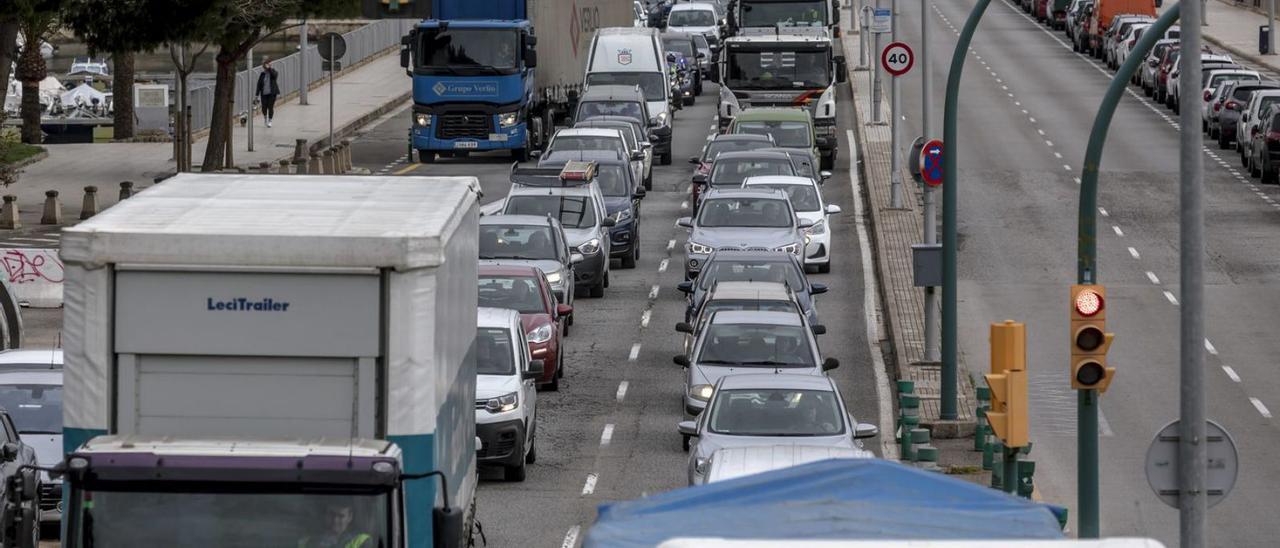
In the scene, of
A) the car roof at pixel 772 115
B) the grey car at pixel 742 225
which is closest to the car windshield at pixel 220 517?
the grey car at pixel 742 225

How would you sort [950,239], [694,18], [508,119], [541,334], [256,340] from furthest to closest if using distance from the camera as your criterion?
[694,18], [508,119], [541,334], [950,239], [256,340]

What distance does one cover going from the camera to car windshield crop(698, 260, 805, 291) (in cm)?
3012

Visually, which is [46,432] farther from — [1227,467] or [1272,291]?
[1272,291]

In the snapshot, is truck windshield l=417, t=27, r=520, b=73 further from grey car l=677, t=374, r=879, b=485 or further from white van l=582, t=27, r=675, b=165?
grey car l=677, t=374, r=879, b=485

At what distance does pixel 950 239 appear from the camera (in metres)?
24.7

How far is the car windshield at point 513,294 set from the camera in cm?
2717

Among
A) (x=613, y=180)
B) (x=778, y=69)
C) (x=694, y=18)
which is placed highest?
(x=694, y=18)

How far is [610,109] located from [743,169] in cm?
942

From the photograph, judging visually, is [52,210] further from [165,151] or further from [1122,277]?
[1122,277]

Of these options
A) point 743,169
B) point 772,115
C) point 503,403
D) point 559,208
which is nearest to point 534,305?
point 503,403

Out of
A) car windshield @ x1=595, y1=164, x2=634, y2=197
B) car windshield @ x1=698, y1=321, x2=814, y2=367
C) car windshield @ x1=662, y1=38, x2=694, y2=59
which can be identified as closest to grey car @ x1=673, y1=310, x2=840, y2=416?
car windshield @ x1=698, y1=321, x2=814, y2=367

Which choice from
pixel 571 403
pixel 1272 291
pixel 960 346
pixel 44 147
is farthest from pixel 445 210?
pixel 44 147

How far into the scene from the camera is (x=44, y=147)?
53.1 metres

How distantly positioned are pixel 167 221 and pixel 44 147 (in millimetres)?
42265
